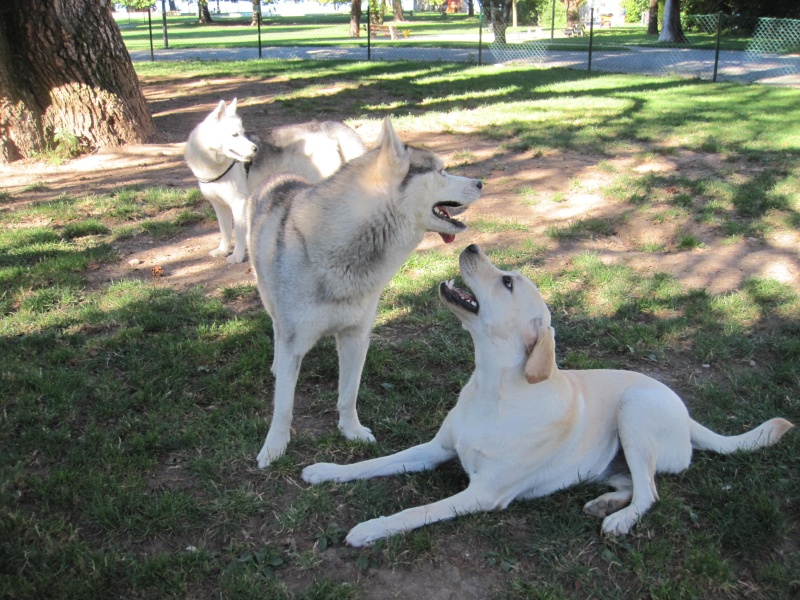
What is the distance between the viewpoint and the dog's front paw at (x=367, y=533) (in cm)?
301

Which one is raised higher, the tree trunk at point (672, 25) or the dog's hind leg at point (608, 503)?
the tree trunk at point (672, 25)

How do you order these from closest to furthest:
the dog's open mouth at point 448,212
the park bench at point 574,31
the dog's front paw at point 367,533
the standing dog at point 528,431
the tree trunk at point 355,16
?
the dog's front paw at point 367,533, the standing dog at point 528,431, the dog's open mouth at point 448,212, the tree trunk at point 355,16, the park bench at point 574,31

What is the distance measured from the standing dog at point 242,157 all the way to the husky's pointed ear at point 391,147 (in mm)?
3141

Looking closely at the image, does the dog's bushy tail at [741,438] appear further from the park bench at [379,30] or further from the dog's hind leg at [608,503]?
the park bench at [379,30]

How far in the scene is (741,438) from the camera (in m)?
3.63

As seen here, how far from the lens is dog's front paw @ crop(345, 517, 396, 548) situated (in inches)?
118

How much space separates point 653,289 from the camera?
19.0ft

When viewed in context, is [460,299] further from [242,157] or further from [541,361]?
[242,157]

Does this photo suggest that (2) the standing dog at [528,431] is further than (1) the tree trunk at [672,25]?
No

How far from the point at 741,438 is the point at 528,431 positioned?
130cm

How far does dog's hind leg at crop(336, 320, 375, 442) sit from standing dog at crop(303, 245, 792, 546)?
0.41m

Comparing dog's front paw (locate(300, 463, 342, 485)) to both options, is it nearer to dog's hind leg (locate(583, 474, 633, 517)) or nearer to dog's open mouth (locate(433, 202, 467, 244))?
dog's hind leg (locate(583, 474, 633, 517))

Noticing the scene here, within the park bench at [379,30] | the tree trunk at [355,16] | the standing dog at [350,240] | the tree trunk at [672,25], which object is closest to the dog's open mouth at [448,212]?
the standing dog at [350,240]

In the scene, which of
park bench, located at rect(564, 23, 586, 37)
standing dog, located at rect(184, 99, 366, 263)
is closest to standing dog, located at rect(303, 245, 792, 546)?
standing dog, located at rect(184, 99, 366, 263)
